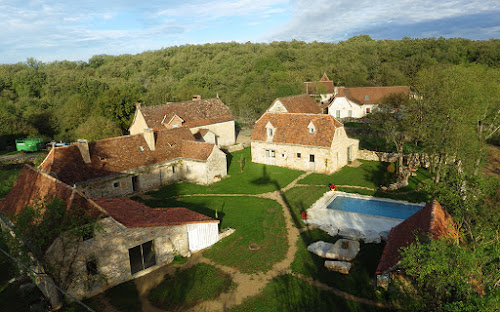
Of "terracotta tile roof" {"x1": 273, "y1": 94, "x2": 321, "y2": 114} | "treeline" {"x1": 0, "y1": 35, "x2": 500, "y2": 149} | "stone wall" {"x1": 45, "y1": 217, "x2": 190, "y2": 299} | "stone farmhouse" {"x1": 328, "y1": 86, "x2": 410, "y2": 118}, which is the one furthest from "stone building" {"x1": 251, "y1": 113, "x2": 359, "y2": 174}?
"stone farmhouse" {"x1": 328, "y1": 86, "x2": 410, "y2": 118}

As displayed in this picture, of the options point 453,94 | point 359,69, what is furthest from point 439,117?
point 359,69

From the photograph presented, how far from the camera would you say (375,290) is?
16953 millimetres

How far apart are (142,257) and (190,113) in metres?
32.8

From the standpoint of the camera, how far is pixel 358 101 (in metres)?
67.9

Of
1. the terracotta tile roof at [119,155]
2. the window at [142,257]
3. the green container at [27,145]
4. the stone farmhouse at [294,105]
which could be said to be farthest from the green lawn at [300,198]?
the green container at [27,145]

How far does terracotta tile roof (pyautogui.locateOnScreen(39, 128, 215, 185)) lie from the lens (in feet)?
95.7

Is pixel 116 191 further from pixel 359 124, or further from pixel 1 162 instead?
pixel 359 124

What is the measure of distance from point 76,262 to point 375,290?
15.5 metres

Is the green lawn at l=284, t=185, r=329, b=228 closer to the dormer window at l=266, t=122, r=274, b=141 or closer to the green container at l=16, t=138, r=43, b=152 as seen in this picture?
the dormer window at l=266, t=122, r=274, b=141

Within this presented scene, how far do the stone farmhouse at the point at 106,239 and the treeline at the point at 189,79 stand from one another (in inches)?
1192

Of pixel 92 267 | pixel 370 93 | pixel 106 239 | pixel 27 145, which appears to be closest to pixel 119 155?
pixel 106 239

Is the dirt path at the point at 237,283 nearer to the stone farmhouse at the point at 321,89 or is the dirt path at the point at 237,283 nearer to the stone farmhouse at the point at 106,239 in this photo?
the stone farmhouse at the point at 106,239

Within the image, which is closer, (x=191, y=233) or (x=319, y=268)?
(x=319, y=268)

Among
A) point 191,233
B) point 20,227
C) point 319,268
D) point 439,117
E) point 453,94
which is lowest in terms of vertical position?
point 319,268
